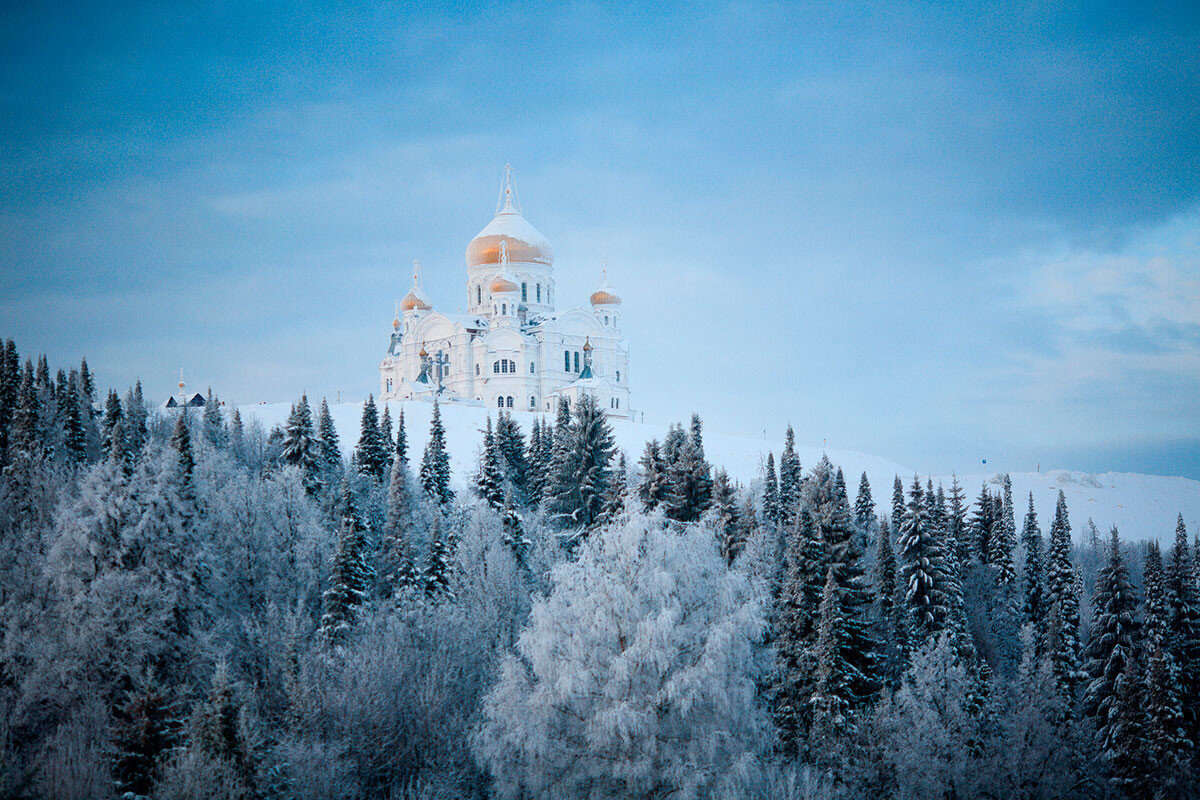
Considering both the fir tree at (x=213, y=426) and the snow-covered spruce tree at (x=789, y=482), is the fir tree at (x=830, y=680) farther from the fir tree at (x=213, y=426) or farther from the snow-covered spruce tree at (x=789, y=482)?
the fir tree at (x=213, y=426)

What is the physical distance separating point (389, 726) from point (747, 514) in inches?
745

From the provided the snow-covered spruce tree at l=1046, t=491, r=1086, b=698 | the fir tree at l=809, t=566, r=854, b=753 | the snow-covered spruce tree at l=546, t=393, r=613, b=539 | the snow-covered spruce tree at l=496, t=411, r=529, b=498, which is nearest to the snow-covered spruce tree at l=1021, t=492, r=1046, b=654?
the snow-covered spruce tree at l=1046, t=491, r=1086, b=698

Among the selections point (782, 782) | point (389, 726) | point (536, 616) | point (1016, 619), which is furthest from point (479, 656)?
point (1016, 619)

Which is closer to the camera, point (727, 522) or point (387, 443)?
point (727, 522)

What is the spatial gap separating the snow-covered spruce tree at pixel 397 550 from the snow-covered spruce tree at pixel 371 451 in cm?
1195

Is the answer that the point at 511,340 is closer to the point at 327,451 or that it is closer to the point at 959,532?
the point at 327,451

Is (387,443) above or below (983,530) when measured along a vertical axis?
above

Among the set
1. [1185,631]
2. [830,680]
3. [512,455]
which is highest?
[512,455]

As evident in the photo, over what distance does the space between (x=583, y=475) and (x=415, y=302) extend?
62.7 m

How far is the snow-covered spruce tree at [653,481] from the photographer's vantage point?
1428 inches

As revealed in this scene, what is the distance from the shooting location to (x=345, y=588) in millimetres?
35438

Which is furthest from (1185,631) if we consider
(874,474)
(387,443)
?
(874,474)

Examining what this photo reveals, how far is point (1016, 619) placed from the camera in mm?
49219

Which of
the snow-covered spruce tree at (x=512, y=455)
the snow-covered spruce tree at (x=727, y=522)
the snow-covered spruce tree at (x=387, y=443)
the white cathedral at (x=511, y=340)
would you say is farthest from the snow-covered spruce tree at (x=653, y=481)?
the white cathedral at (x=511, y=340)
